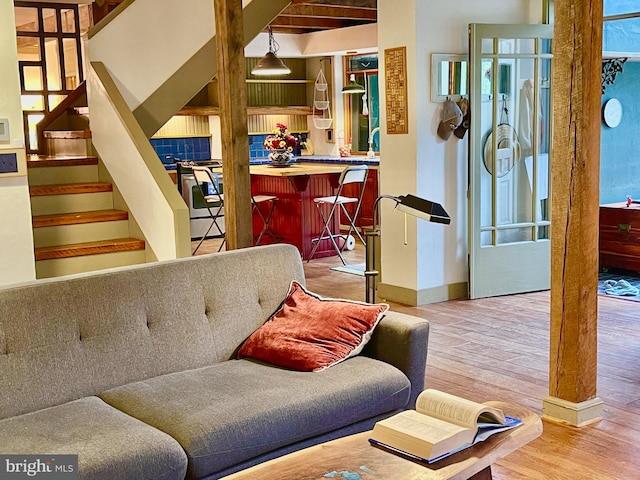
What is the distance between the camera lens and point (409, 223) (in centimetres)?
607

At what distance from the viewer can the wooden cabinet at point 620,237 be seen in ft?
24.4

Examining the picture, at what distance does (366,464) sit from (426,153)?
3996mm

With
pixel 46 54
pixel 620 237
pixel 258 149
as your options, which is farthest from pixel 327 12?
pixel 46 54

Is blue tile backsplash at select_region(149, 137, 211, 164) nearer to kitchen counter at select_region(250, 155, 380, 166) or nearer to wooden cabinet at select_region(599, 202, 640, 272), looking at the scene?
kitchen counter at select_region(250, 155, 380, 166)

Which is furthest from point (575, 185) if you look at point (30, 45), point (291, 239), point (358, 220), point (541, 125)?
point (30, 45)

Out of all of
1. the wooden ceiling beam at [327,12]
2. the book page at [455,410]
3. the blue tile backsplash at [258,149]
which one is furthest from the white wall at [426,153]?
the blue tile backsplash at [258,149]

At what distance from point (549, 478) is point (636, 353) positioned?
6.29 ft

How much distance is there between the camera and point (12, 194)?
4863 mm

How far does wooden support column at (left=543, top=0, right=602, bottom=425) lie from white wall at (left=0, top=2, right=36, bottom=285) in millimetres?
3099

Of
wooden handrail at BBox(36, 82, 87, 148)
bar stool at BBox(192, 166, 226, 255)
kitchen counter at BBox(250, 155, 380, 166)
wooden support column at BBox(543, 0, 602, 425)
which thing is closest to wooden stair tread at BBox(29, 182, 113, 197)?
wooden handrail at BBox(36, 82, 87, 148)

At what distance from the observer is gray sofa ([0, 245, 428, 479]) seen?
2617 mm

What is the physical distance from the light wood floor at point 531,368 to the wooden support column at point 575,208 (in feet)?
0.67

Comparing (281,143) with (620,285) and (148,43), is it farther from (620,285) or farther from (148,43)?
(620,285)

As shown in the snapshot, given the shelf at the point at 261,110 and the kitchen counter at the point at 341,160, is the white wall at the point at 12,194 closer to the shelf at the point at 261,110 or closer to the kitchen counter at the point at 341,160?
the kitchen counter at the point at 341,160
